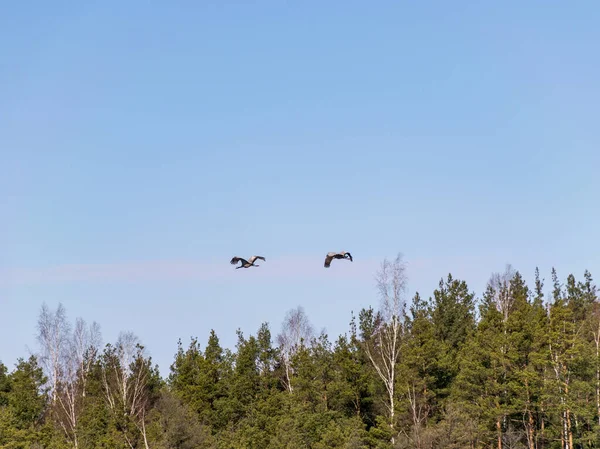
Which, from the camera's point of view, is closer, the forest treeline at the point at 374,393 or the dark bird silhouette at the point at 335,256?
the dark bird silhouette at the point at 335,256

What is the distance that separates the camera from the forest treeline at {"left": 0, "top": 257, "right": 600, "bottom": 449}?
55.7 metres

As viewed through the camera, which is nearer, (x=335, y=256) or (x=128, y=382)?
(x=335, y=256)

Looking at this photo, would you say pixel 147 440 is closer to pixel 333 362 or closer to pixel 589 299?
pixel 333 362

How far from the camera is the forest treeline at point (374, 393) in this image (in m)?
55.7

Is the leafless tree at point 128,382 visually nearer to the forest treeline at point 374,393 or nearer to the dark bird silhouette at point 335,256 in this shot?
the forest treeline at point 374,393

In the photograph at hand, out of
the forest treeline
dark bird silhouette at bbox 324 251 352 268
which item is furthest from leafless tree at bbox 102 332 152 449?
dark bird silhouette at bbox 324 251 352 268

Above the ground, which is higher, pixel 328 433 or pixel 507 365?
pixel 507 365

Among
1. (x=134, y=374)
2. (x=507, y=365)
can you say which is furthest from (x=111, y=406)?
(x=507, y=365)

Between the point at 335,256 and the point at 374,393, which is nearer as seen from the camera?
the point at 335,256

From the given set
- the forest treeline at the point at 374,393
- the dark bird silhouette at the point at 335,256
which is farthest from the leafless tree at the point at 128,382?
the dark bird silhouette at the point at 335,256

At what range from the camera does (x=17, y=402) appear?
7531cm

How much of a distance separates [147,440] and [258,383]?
1542 centimetres

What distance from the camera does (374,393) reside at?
209 feet

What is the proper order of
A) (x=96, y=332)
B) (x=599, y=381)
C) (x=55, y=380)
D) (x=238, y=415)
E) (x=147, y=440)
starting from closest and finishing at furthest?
(x=599, y=381), (x=147, y=440), (x=238, y=415), (x=55, y=380), (x=96, y=332)
